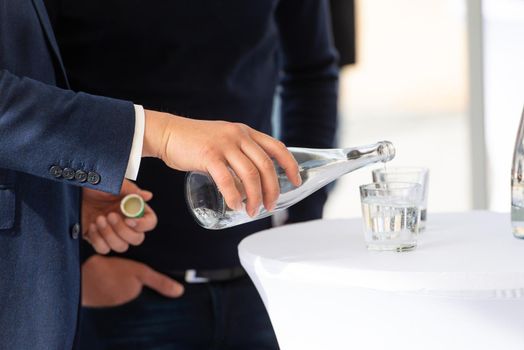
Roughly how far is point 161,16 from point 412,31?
2487 mm

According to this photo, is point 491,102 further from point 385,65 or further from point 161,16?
point 161,16

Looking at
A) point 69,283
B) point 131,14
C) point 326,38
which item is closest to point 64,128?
point 69,283

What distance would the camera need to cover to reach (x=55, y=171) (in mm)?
900

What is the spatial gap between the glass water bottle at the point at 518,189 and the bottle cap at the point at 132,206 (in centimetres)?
58

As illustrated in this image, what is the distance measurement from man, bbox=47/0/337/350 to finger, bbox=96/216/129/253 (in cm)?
21

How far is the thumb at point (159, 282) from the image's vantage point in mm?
1434

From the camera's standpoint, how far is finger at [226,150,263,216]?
826 mm

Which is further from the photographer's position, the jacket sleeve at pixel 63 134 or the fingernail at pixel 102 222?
the fingernail at pixel 102 222

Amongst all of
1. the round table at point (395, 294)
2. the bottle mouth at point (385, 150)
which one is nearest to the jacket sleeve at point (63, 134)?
the round table at point (395, 294)

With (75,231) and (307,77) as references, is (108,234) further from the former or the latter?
(307,77)

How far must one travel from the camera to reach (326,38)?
6.28 feet

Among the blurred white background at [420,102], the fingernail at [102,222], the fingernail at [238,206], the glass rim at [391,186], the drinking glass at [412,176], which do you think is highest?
the fingernail at [238,206]

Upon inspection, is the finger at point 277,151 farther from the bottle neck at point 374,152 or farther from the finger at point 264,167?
the bottle neck at point 374,152

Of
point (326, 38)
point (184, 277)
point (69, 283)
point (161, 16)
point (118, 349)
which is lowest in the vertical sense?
point (118, 349)
